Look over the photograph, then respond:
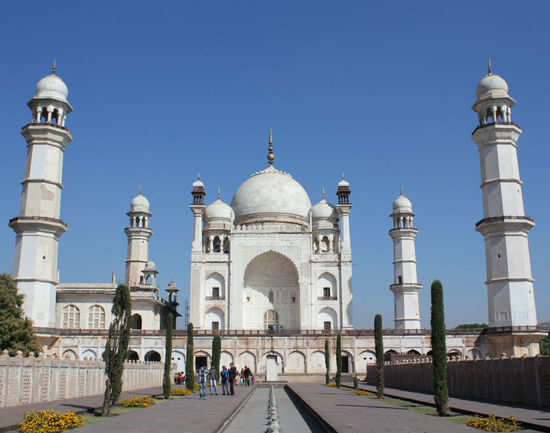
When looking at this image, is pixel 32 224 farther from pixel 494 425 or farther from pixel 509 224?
pixel 494 425

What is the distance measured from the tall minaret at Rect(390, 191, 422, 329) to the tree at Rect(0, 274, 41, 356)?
2676cm

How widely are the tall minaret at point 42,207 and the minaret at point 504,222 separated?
980 inches

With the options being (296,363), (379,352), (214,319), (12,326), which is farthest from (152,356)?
(379,352)

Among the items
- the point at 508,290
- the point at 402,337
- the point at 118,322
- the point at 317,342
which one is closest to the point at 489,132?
the point at 508,290

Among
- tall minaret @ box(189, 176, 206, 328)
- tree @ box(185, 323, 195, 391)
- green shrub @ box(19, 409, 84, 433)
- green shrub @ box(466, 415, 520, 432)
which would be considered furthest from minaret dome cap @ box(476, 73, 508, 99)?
green shrub @ box(19, 409, 84, 433)

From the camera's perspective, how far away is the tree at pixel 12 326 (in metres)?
27.1

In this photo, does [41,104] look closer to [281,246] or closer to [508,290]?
[281,246]

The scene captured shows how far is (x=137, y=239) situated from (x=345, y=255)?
16533mm

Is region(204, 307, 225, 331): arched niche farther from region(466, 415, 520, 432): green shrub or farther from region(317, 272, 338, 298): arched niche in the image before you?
region(466, 415, 520, 432): green shrub

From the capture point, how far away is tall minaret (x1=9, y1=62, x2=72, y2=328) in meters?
34.0

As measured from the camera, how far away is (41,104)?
36406 millimetres

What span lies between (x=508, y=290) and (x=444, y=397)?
69.9 ft

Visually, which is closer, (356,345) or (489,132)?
(489,132)

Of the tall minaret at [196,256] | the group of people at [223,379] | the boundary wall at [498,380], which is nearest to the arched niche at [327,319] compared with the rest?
the tall minaret at [196,256]
